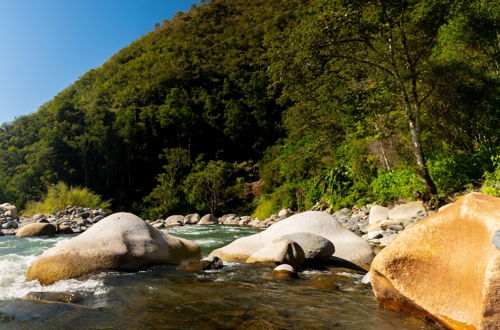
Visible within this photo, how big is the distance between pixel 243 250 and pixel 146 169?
37603 mm

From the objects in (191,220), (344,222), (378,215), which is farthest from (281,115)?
(378,215)

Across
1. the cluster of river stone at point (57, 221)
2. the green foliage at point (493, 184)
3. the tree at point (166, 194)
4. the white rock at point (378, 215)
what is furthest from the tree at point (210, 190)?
the green foliage at point (493, 184)

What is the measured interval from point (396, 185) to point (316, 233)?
20.1 ft

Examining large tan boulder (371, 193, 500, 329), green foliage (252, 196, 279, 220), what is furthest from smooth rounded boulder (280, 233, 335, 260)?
green foliage (252, 196, 279, 220)

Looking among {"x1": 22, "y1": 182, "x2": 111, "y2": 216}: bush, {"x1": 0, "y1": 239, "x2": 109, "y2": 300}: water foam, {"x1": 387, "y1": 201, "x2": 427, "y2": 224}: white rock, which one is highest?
{"x1": 22, "y1": 182, "x2": 111, "y2": 216}: bush

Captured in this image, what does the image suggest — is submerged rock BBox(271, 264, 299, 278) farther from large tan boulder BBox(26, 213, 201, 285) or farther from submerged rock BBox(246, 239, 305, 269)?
large tan boulder BBox(26, 213, 201, 285)

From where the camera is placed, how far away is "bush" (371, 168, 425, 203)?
32.3 feet

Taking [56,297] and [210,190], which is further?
[210,190]

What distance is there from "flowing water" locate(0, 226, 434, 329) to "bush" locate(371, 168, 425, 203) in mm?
6296

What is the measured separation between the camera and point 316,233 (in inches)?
259

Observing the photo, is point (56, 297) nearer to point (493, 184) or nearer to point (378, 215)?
point (493, 184)

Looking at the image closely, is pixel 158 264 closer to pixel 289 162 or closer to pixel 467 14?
pixel 289 162

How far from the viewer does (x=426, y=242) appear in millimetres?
2691

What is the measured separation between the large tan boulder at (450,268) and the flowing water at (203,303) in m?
0.21
